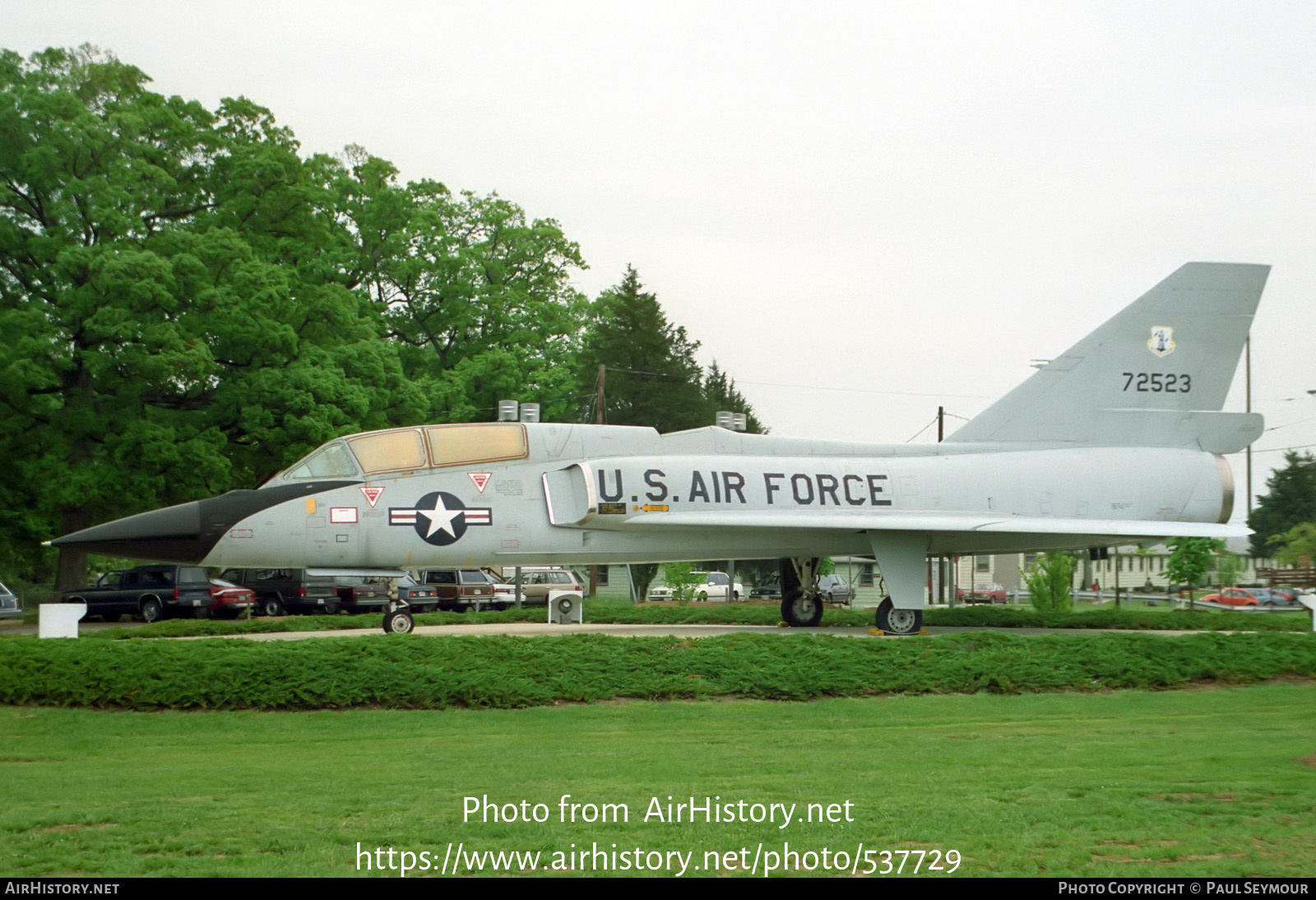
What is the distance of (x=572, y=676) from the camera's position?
509 inches

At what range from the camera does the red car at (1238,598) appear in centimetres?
4947

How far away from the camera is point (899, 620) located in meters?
18.7

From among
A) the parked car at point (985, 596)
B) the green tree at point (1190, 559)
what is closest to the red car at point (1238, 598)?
the parked car at point (985, 596)

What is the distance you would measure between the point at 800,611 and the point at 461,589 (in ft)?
59.3

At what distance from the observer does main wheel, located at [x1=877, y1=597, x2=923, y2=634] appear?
61.4 feet

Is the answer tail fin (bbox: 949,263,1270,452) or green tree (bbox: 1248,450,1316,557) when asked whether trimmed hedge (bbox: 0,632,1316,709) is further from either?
green tree (bbox: 1248,450,1316,557)

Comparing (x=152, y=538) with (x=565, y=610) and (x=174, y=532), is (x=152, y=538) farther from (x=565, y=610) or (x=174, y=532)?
(x=565, y=610)

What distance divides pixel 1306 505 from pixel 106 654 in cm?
7016

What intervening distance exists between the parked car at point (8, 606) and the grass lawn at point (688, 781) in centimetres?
2167

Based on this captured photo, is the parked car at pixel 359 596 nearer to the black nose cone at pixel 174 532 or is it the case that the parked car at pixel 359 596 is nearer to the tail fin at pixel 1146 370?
the black nose cone at pixel 174 532

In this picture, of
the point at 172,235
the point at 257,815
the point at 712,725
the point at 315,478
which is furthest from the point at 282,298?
the point at 257,815

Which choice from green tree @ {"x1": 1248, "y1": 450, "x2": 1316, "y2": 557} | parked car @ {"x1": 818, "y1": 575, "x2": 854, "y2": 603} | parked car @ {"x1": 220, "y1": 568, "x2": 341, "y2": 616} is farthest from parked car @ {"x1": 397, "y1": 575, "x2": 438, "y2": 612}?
green tree @ {"x1": 1248, "y1": 450, "x2": 1316, "y2": 557}

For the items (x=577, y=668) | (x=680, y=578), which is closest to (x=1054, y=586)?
(x=680, y=578)

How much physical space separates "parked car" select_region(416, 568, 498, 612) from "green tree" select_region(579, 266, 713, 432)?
19.2 metres
